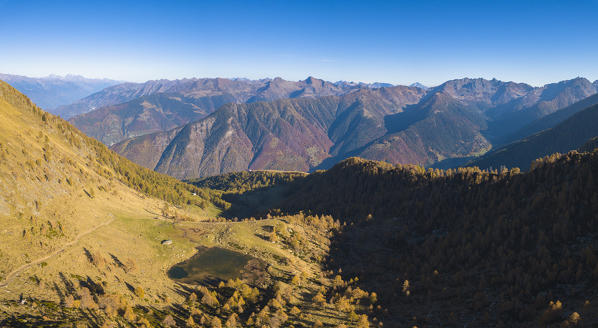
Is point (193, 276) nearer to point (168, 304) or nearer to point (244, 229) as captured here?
point (168, 304)

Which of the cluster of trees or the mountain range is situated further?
the cluster of trees

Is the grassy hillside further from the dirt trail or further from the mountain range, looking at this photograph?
the mountain range

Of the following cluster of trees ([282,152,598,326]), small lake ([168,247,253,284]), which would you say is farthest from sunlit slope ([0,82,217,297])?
cluster of trees ([282,152,598,326])

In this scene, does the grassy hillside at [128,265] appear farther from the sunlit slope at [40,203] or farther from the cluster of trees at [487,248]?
the cluster of trees at [487,248]

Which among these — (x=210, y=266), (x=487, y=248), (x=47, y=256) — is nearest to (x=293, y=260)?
(x=210, y=266)

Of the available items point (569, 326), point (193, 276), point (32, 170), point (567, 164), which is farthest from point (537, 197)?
point (32, 170)
